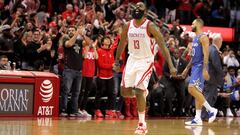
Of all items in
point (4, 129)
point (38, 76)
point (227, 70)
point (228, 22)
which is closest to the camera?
point (4, 129)

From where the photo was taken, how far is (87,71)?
→ 15297mm

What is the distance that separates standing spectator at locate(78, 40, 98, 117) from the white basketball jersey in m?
4.97

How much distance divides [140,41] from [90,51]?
524 cm

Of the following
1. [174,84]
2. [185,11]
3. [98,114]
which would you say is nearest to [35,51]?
[98,114]

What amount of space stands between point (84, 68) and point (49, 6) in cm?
547

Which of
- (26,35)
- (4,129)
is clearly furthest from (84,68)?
(4,129)

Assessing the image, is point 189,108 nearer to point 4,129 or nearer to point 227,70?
point 227,70

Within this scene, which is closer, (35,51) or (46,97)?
(46,97)

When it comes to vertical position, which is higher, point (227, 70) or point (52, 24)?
point (52, 24)

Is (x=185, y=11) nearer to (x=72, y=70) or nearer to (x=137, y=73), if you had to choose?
(x=72, y=70)

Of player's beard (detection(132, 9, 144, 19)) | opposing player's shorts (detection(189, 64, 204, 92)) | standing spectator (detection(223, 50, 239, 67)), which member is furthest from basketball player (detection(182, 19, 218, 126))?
standing spectator (detection(223, 50, 239, 67))

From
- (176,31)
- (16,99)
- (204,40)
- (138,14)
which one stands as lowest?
(16,99)

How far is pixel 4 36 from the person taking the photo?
15.1m

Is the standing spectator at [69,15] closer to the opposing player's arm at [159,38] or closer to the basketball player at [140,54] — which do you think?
the basketball player at [140,54]
